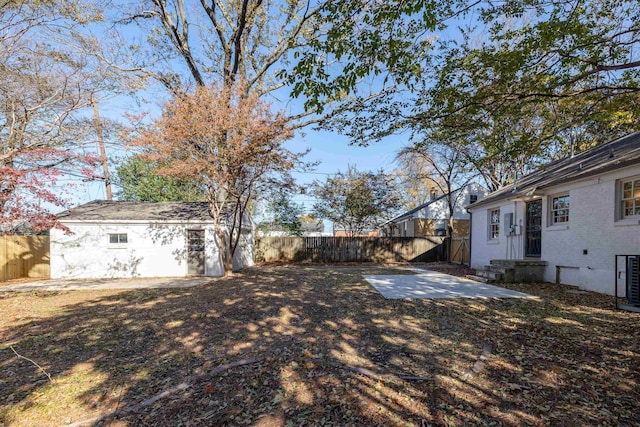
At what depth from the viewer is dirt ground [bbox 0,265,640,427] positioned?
2617 mm

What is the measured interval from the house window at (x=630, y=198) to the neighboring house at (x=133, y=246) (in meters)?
12.9

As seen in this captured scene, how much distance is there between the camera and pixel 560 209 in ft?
30.0

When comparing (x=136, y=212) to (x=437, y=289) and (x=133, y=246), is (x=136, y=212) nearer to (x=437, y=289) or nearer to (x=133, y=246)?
(x=133, y=246)

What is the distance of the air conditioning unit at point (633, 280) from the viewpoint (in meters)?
5.63

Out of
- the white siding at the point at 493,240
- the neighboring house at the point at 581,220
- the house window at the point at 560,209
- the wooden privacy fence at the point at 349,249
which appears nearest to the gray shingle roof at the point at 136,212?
the wooden privacy fence at the point at 349,249

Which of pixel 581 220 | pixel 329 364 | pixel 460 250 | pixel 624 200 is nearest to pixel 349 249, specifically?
pixel 460 250

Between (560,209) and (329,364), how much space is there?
952cm

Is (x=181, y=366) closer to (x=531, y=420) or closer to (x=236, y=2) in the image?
(x=531, y=420)

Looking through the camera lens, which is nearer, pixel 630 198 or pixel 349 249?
pixel 630 198

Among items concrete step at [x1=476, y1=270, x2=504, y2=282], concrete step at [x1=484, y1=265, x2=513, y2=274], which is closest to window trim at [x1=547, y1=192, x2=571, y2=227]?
concrete step at [x1=484, y1=265, x2=513, y2=274]

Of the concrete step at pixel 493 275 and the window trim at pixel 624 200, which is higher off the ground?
the window trim at pixel 624 200

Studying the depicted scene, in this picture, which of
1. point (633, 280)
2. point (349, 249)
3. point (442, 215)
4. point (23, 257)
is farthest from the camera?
point (442, 215)

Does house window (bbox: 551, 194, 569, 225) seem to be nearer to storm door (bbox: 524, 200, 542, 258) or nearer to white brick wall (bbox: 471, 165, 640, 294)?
white brick wall (bbox: 471, 165, 640, 294)

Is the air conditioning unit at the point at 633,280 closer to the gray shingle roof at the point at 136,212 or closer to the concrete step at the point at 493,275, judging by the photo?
the concrete step at the point at 493,275
